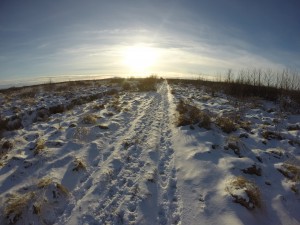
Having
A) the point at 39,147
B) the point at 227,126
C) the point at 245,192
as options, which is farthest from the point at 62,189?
the point at 227,126

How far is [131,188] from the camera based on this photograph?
4246 mm

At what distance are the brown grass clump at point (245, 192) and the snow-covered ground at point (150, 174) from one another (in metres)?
0.02

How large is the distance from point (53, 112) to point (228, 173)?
8.33 meters

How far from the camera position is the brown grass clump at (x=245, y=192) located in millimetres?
3721

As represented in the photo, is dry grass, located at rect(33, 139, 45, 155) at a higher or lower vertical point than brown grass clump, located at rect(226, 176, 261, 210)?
higher

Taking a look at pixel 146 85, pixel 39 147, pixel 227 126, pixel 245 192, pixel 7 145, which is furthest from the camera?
pixel 146 85

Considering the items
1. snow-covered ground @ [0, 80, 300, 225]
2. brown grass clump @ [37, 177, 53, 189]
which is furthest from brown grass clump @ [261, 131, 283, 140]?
brown grass clump @ [37, 177, 53, 189]

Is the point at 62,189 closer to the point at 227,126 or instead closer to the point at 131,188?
the point at 131,188

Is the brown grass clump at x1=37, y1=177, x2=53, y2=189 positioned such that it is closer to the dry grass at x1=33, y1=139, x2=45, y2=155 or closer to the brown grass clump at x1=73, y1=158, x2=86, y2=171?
the brown grass clump at x1=73, y1=158, x2=86, y2=171

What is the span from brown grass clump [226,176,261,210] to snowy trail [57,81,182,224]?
0.99 metres

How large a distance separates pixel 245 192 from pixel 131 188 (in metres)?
2.05

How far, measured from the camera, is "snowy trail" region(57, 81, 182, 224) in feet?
11.7

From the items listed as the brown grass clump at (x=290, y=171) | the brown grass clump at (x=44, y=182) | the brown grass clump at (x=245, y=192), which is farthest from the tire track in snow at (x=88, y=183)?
the brown grass clump at (x=290, y=171)

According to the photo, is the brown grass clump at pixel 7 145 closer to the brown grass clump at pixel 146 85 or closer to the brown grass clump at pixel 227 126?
the brown grass clump at pixel 227 126
